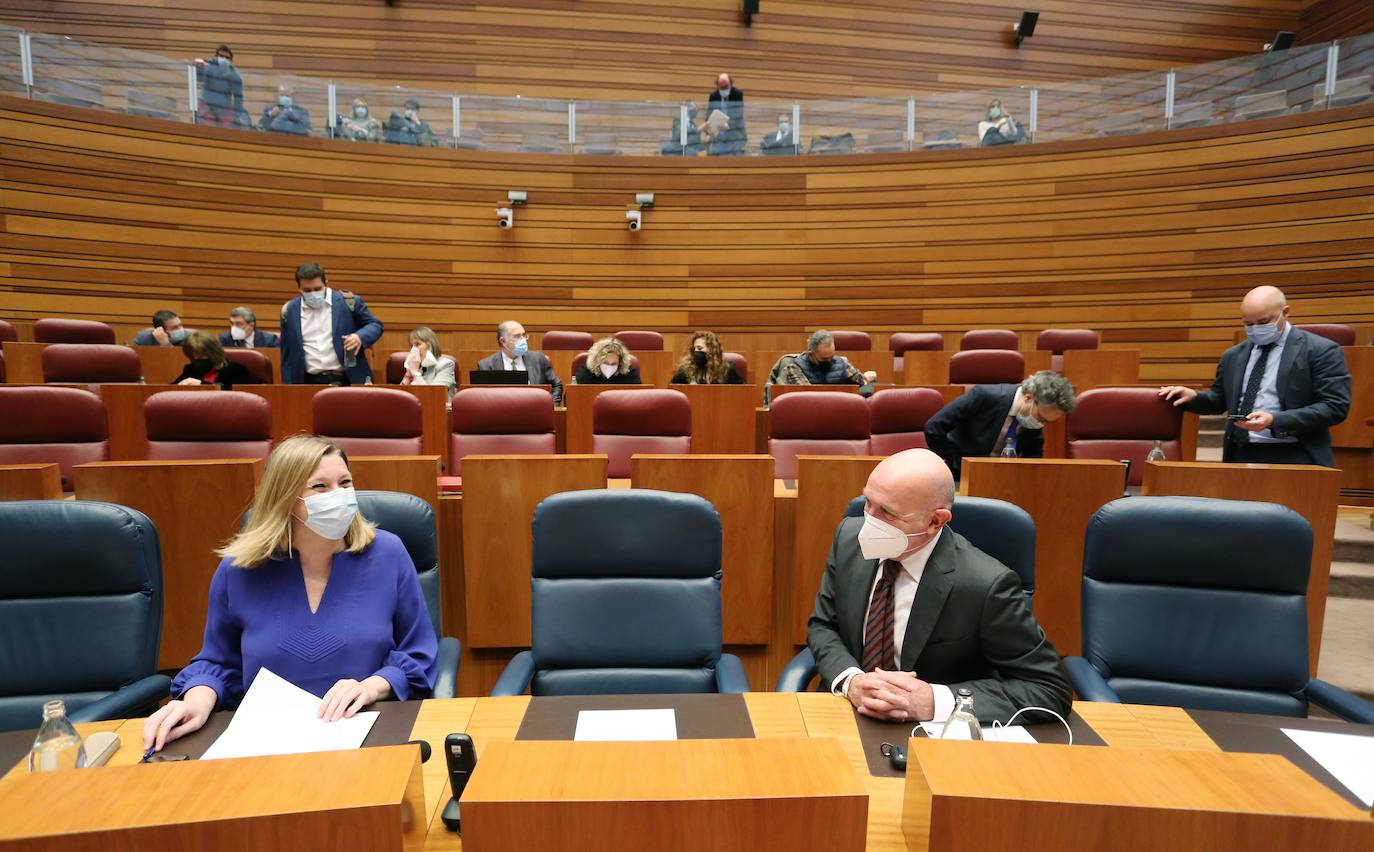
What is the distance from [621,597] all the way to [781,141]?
703cm

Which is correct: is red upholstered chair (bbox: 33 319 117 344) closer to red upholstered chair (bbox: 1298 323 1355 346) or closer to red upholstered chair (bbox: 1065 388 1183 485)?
red upholstered chair (bbox: 1065 388 1183 485)

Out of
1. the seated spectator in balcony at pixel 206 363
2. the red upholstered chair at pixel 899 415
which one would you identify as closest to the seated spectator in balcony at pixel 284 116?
the seated spectator in balcony at pixel 206 363

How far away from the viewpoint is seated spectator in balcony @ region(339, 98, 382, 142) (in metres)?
7.25

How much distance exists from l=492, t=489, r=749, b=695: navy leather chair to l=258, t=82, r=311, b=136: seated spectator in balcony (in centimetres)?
719

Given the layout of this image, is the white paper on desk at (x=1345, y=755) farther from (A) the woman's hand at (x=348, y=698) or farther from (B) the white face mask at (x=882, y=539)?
(A) the woman's hand at (x=348, y=698)

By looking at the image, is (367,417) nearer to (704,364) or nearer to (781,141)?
(704,364)

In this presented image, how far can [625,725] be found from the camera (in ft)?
3.92

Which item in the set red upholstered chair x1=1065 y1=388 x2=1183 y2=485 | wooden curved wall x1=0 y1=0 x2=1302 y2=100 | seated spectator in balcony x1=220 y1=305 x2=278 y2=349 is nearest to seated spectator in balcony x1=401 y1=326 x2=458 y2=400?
seated spectator in balcony x1=220 y1=305 x2=278 y2=349

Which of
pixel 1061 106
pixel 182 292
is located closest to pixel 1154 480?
pixel 1061 106

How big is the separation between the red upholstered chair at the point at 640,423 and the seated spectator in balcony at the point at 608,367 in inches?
45.2

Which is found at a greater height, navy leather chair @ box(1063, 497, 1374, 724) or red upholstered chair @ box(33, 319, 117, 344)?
red upholstered chair @ box(33, 319, 117, 344)

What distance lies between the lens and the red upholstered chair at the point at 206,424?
2984 mm

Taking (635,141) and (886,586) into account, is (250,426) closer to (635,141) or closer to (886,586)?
(886,586)

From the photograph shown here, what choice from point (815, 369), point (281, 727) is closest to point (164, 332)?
point (815, 369)
